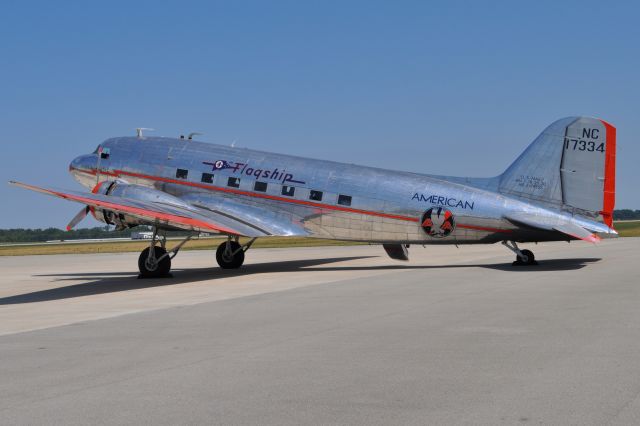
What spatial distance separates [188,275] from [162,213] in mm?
4082

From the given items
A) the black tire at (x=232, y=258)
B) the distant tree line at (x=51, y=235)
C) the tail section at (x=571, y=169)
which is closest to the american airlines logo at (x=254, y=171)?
the black tire at (x=232, y=258)

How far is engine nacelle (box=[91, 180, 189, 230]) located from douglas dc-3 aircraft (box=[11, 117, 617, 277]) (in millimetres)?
45

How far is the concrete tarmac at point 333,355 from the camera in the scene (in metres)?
7.04

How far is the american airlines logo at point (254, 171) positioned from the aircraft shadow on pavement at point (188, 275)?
365cm

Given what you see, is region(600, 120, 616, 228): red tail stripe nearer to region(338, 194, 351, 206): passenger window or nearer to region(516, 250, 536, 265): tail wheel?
region(516, 250, 536, 265): tail wheel

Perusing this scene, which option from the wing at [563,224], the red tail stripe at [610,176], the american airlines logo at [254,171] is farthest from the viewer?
the american airlines logo at [254,171]

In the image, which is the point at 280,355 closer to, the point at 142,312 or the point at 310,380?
the point at 310,380

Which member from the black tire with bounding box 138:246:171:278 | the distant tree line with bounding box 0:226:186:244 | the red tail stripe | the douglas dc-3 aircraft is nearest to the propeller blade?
the douglas dc-3 aircraft

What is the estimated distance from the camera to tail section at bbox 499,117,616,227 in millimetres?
23766

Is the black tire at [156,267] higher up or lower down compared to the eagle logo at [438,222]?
lower down

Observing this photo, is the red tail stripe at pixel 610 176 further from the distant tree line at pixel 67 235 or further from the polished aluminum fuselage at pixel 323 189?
the distant tree line at pixel 67 235

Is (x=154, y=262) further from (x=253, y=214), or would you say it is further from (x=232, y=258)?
(x=232, y=258)

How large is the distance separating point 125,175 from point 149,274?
16.9ft

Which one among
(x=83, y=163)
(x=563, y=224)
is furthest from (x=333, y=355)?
(x=83, y=163)
